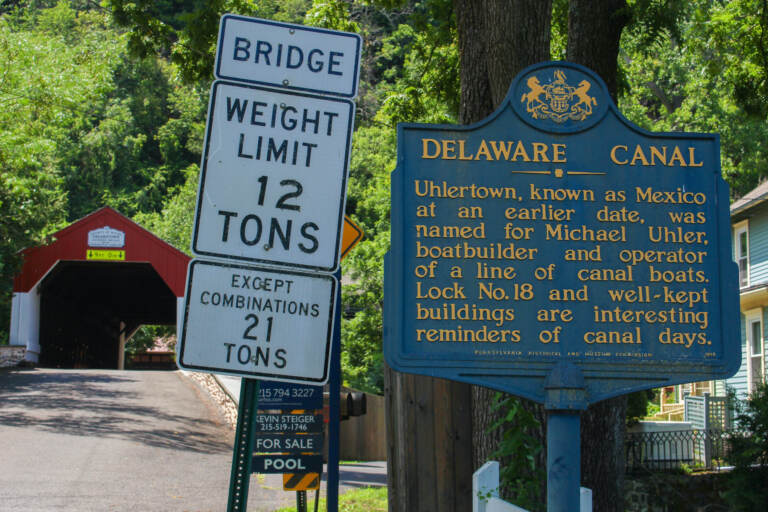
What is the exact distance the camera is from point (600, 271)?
4586mm

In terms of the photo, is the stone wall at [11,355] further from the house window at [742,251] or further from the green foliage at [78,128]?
the house window at [742,251]

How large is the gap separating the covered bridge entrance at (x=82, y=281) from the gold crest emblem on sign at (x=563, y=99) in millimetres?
25298

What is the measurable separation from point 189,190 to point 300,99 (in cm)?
5227

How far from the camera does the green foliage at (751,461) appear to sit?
49.0 ft

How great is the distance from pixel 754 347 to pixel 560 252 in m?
23.3

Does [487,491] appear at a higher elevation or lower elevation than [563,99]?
lower

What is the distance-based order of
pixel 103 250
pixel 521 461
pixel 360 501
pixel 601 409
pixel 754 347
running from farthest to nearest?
1. pixel 103 250
2. pixel 754 347
3. pixel 360 501
4. pixel 601 409
5. pixel 521 461

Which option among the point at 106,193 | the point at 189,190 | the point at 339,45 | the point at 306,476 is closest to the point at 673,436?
the point at 306,476

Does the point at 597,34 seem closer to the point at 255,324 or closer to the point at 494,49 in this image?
the point at 494,49

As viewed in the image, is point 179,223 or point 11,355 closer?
point 11,355

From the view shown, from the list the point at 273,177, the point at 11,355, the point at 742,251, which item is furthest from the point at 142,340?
the point at 273,177

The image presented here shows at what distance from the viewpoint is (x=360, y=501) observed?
39.4ft

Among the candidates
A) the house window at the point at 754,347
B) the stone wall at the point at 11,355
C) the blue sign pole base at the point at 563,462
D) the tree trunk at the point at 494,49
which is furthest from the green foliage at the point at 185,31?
the stone wall at the point at 11,355

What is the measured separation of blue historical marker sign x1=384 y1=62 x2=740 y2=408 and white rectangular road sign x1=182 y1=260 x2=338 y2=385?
78 centimetres
